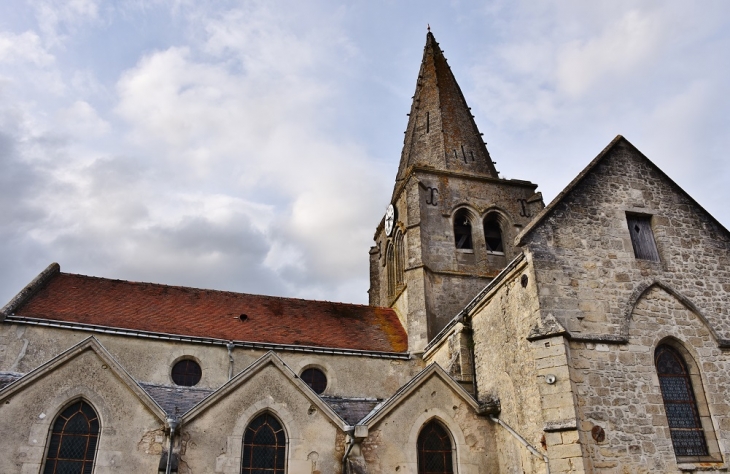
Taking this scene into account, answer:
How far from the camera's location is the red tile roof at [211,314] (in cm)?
1766

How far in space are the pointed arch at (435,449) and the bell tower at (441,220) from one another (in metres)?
5.78

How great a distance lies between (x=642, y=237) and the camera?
45.8 feet

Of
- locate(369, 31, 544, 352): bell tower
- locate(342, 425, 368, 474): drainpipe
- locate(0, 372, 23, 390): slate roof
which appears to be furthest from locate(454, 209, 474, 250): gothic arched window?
locate(0, 372, 23, 390): slate roof

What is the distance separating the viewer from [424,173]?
78.8 feet

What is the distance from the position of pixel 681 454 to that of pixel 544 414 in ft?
9.93

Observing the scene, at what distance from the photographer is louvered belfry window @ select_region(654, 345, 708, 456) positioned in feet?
38.8

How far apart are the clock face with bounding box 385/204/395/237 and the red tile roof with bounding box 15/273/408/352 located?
4.47 meters

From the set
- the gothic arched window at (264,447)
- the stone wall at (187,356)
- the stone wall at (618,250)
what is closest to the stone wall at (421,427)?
the gothic arched window at (264,447)

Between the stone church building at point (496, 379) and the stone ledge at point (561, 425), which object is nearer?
the stone ledge at point (561, 425)

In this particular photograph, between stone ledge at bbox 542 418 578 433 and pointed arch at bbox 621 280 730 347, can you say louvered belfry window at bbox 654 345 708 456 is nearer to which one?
pointed arch at bbox 621 280 730 347

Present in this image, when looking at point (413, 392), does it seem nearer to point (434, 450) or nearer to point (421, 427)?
point (421, 427)

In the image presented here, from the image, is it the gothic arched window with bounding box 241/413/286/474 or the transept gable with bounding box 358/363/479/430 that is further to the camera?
the transept gable with bounding box 358/363/479/430

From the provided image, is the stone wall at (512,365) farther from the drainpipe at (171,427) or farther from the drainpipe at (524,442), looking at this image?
the drainpipe at (171,427)

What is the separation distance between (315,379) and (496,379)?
20.8 feet
